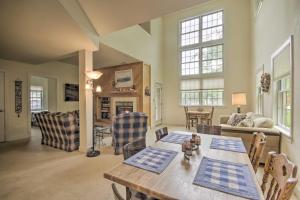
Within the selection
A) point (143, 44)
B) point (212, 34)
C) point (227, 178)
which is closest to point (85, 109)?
point (227, 178)

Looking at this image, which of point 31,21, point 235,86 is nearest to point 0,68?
point 31,21

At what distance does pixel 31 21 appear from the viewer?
8.78 feet

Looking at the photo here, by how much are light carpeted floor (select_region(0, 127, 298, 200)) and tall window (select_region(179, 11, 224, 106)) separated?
16.5 ft

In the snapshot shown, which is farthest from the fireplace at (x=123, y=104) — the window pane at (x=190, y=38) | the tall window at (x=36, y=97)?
the tall window at (x=36, y=97)

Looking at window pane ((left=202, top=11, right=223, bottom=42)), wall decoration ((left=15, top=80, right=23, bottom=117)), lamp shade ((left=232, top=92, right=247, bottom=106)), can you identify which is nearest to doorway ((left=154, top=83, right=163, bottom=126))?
window pane ((left=202, top=11, right=223, bottom=42))

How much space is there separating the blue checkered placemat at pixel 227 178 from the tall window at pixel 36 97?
903 centimetres

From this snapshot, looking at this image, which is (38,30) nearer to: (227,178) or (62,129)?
(62,129)

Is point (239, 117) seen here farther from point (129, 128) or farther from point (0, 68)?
point (0, 68)

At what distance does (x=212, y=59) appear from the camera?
7.06 m

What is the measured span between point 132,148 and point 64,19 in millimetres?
2512

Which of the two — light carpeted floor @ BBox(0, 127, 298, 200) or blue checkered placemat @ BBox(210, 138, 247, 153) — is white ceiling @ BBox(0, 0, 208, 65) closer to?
blue checkered placemat @ BBox(210, 138, 247, 153)

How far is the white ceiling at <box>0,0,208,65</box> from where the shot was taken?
8.02ft

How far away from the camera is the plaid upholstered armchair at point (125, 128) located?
3.46 meters

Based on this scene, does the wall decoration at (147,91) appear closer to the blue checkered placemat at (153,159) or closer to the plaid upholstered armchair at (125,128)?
the plaid upholstered armchair at (125,128)
